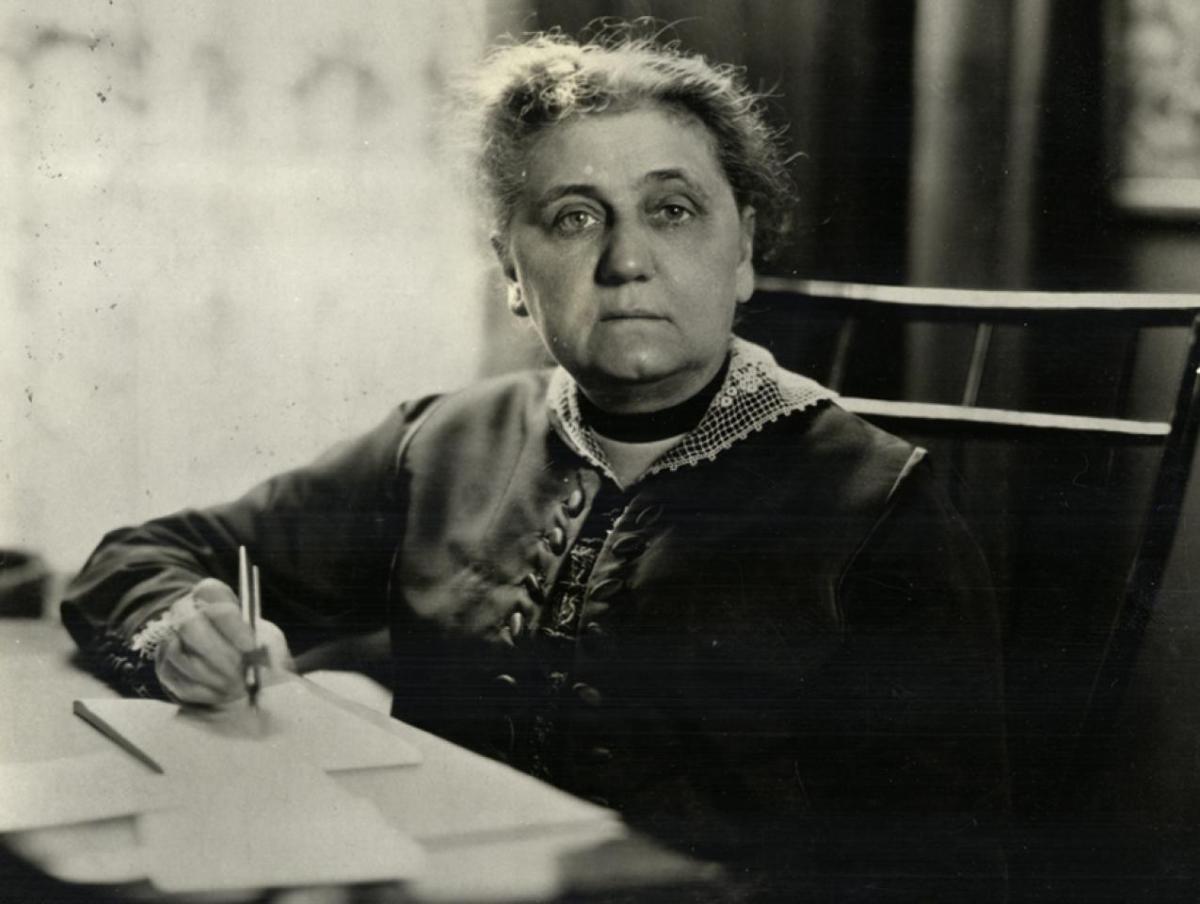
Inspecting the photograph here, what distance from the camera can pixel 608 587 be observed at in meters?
1.23

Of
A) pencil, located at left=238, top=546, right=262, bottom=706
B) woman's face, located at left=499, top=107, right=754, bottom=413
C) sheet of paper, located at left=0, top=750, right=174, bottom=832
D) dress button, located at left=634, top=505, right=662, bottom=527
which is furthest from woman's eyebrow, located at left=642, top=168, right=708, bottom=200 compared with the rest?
sheet of paper, located at left=0, top=750, right=174, bottom=832

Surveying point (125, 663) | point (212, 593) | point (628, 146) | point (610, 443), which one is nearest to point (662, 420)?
point (610, 443)

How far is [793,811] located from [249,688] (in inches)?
22.5

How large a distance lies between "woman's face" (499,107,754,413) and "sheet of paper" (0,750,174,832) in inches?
23.0

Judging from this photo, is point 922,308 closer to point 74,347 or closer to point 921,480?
point 921,480

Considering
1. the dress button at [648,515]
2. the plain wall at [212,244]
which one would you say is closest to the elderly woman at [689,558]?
the dress button at [648,515]

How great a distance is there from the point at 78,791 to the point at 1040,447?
1.02m

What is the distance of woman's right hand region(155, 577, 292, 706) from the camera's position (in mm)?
1273

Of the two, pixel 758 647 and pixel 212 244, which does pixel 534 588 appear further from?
pixel 212 244

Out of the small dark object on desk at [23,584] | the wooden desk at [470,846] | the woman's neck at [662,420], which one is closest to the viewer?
the wooden desk at [470,846]

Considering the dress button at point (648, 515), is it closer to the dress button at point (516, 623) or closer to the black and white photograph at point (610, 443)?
the black and white photograph at point (610, 443)

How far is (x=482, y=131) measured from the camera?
128 cm

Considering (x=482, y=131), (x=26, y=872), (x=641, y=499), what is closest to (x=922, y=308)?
(x=641, y=499)

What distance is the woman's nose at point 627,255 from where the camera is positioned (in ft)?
3.94
